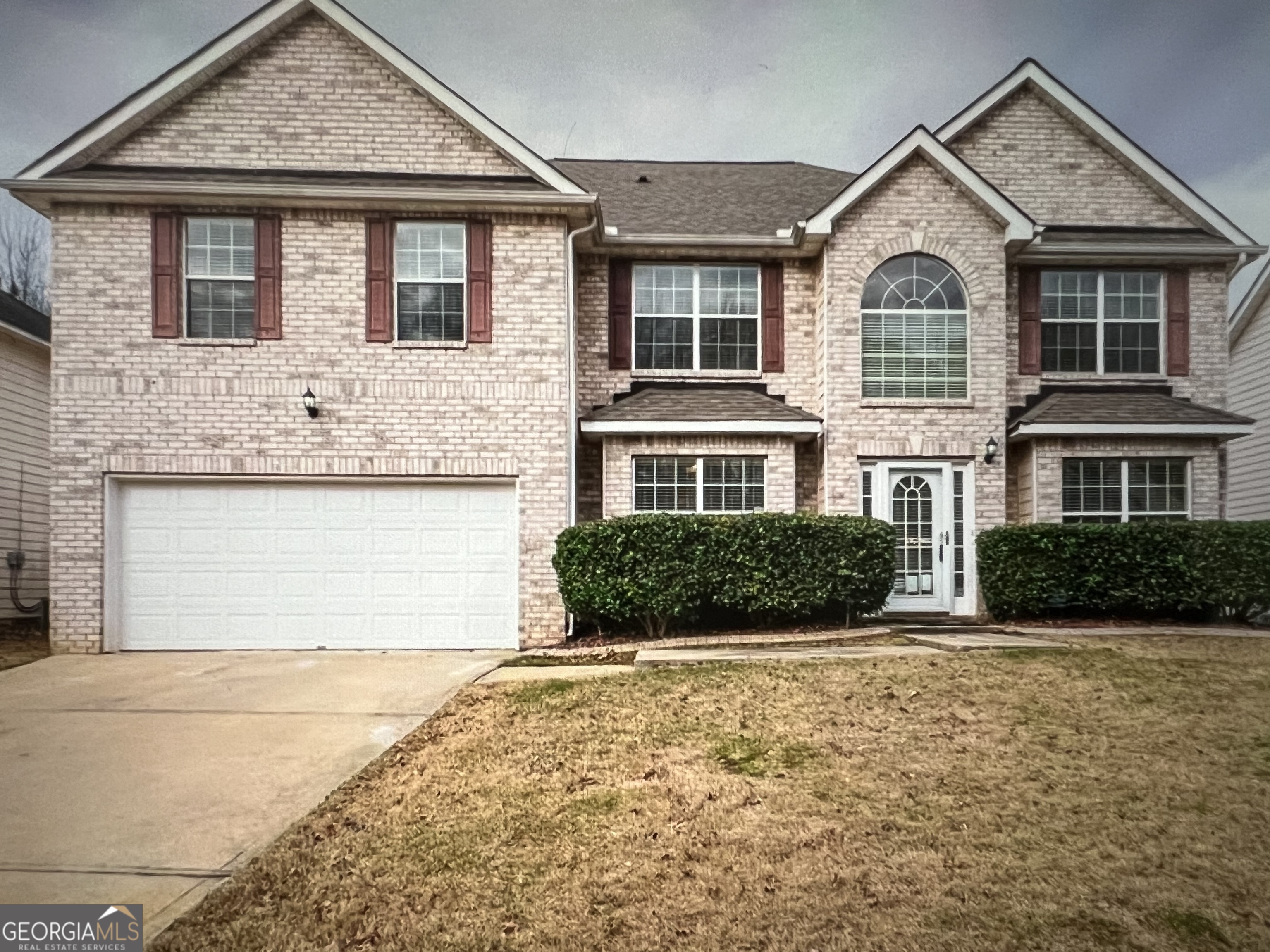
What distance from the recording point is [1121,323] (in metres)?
11.6

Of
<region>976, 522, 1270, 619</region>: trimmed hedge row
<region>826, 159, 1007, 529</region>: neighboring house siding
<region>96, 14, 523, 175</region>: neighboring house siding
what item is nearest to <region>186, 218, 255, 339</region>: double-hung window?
<region>96, 14, 523, 175</region>: neighboring house siding

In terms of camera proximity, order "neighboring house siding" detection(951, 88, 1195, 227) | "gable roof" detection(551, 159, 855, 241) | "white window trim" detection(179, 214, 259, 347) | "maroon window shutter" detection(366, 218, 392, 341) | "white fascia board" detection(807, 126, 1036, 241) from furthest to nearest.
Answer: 1. "neighboring house siding" detection(951, 88, 1195, 227)
2. "gable roof" detection(551, 159, 855, 241)
3. "white fascia board" detection(807, 126, 1036, 241)
4. "maroon window shutter" detection(366, 218, 392, 341)
5. "white window trim" detection(179, 214, 259, 347)

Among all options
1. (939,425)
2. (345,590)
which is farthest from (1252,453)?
(345,590)

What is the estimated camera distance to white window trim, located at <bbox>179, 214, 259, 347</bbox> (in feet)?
31.6

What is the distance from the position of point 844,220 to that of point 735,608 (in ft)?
19.2

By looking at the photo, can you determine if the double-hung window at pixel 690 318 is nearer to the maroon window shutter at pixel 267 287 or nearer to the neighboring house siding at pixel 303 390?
the neighboring house siding at pixel 303 390

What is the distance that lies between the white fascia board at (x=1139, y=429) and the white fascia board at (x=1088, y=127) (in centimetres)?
329

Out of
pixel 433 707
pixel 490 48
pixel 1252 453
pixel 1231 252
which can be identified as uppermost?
pixel 490 48

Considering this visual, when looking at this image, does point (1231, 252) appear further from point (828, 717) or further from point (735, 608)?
point (828, 717)

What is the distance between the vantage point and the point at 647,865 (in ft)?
11.1

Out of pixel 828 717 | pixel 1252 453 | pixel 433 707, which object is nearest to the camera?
pixel 828 717

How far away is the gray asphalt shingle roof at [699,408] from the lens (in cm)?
1035

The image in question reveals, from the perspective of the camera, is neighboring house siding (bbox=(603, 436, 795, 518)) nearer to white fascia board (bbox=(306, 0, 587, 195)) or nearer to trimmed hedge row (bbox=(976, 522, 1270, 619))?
trimmed hedge row (bbox=(976, 522, 1270, 619))

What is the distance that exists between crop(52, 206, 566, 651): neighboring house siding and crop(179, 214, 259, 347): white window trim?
0.14 metres
